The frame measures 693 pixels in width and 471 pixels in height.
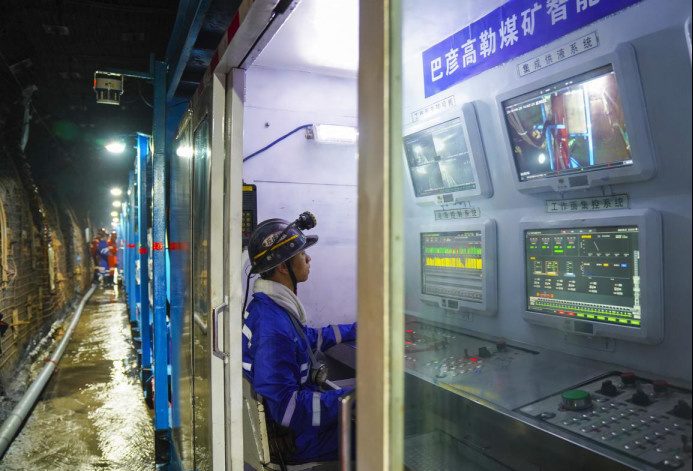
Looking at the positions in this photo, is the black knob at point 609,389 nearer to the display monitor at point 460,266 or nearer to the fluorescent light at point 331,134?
the display monitor at point 460,266

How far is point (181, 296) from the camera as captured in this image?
3.18m

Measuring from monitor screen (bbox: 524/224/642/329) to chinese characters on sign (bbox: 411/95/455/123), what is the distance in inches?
36.5

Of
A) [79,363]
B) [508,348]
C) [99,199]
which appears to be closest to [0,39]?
[79,363]

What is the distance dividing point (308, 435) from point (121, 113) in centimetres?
903

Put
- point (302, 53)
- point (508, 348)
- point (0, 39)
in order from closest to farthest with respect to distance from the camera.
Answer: point (508, 348) < point (302, 53) < point (0, 39)

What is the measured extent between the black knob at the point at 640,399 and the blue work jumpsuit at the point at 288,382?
1.19 meters

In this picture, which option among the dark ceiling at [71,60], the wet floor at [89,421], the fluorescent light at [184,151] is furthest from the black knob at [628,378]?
the dark ceiling at [71,60]

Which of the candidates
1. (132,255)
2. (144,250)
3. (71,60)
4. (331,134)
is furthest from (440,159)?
(132,255)

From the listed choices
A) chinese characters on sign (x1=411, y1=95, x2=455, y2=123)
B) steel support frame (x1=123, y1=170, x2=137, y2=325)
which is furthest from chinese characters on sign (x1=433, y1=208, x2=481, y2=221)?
steel support frame (x1=123, y1=170, x2=137, y2=325)

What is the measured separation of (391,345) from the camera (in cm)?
84

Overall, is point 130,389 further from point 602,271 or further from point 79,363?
point 602,271

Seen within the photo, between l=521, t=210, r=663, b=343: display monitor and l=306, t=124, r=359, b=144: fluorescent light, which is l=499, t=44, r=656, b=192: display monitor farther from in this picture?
l=306, t=124, r=359, b=144: fluorescent light

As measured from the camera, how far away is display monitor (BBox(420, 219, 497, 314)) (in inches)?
103

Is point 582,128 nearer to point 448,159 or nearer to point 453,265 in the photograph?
point 448,159
